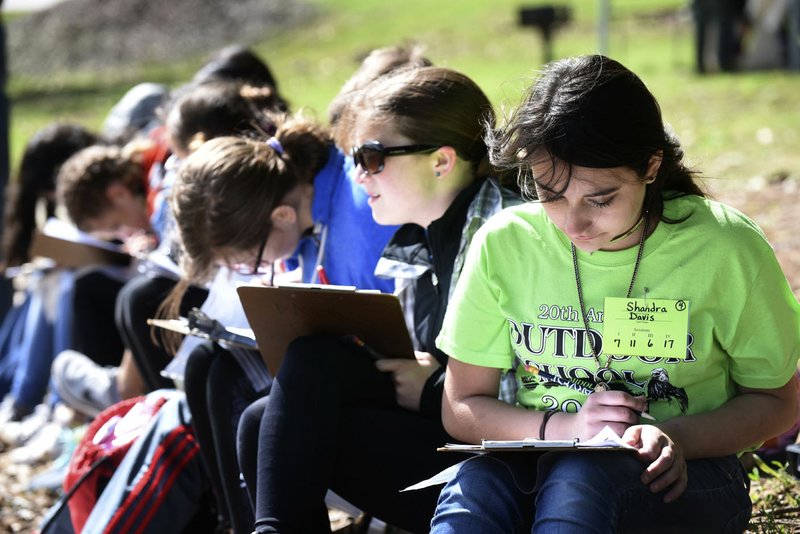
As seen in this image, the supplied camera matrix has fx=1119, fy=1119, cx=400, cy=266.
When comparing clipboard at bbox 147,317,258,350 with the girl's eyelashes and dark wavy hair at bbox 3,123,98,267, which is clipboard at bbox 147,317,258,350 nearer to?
the girl's eyelashes

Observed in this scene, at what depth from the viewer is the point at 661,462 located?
2.01 m

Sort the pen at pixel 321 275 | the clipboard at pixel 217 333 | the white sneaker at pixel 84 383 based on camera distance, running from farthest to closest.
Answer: the white sneaker at pixel 84 383 → the pen at pixel 321 275 → the clipboard at pixel 217 333

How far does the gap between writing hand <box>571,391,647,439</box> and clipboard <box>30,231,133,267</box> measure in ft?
9.49

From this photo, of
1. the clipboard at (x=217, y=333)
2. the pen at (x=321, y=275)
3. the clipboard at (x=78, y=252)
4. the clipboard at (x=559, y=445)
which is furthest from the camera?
the clipboard at (x=78, y=252)

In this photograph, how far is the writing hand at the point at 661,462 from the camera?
2.01 meters

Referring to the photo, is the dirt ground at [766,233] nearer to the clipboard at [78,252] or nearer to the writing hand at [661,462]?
the writing hand at [661,462]

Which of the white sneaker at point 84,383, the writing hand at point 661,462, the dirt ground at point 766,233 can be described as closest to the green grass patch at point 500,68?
the dirt ground at point 766,233

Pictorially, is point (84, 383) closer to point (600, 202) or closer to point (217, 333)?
point (217, 333)

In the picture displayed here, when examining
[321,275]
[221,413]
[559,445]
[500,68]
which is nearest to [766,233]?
[321,275]

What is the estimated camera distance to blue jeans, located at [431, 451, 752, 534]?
1976mm

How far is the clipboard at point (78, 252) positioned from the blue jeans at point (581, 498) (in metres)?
2.81

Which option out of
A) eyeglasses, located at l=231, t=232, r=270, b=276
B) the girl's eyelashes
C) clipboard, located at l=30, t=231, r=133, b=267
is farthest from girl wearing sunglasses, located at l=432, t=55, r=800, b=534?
clipboard, located at l=30, t=231, r=133, b=267

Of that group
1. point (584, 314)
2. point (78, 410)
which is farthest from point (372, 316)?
point (78, 410)

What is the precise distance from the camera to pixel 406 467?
2.47 metres
